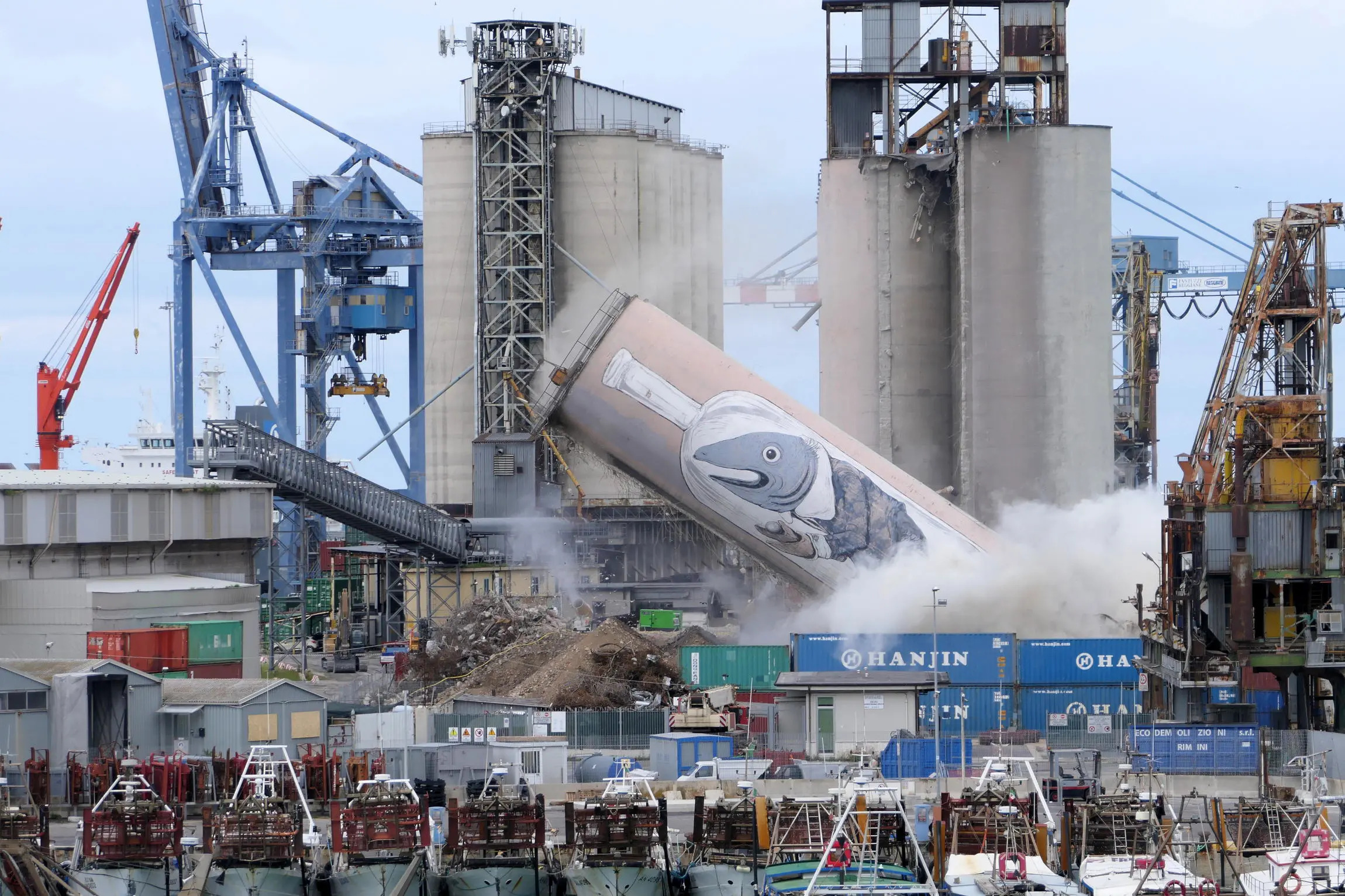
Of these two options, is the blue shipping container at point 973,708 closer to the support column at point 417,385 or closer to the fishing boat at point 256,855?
the fishing boat at point 256,855

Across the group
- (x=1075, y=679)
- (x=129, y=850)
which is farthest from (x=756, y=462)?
(x=129, y=850)

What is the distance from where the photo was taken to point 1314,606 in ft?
169

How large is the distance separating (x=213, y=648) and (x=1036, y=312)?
27.1 meters

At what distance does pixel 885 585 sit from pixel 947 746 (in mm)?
11105

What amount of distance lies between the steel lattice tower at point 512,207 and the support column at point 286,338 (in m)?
21.6

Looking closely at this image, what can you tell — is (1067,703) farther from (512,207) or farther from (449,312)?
(449,312)

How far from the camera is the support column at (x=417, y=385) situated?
96375mm

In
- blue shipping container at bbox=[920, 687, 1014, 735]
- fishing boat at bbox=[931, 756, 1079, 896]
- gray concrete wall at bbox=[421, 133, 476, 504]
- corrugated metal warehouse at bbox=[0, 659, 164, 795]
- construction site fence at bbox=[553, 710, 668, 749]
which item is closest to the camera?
fishing boat at bbox=[931, 756, 1079, 896]

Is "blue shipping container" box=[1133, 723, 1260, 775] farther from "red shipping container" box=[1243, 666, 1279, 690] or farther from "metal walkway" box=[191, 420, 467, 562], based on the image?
"metal walkway" box=[191, 420, 467, 562]

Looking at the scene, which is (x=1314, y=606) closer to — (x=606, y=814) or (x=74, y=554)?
(x=606, y=814)

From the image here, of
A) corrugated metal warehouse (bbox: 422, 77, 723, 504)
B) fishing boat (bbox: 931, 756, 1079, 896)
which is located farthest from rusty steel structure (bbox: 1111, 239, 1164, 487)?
fishing boat (bbox: 931, 756, 1079, 896)

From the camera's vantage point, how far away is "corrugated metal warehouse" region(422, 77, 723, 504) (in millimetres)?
83875

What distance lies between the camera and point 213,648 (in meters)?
59.7

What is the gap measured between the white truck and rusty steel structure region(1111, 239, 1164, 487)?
2509 inches
